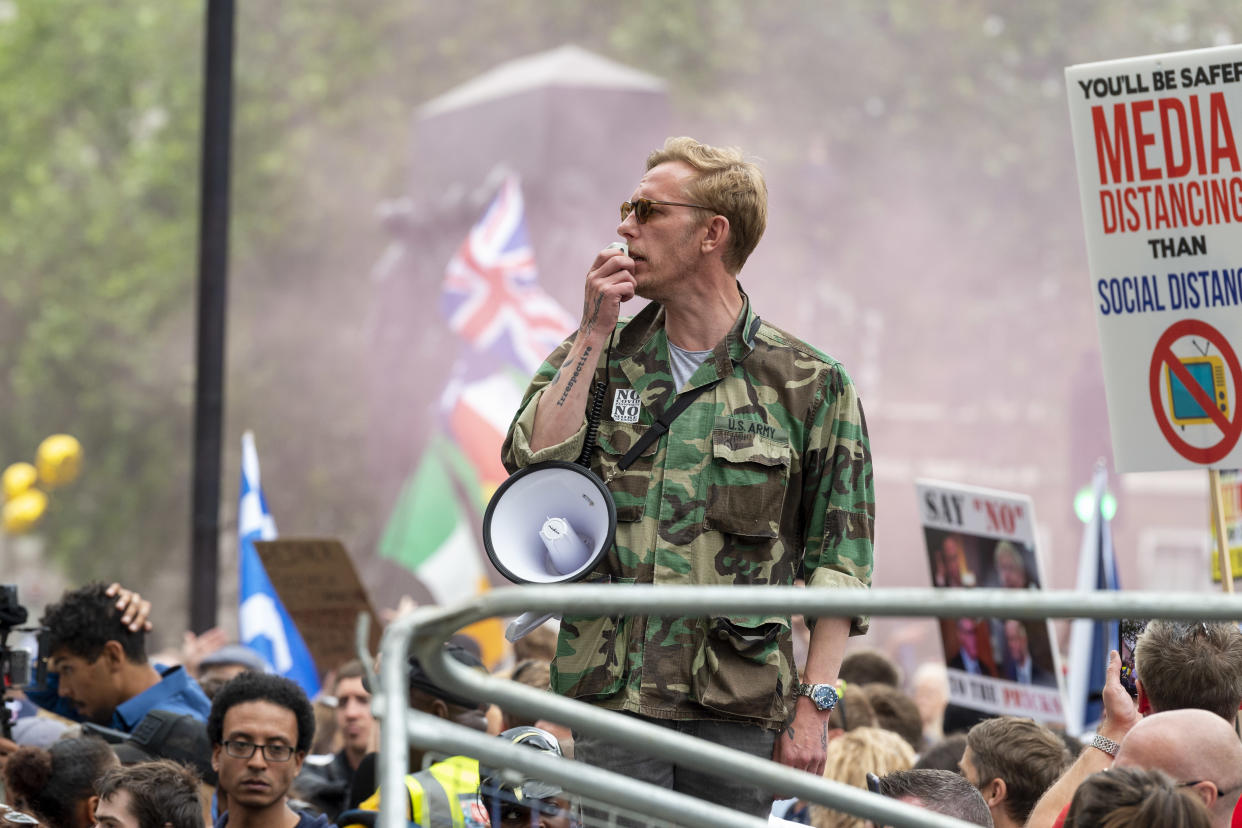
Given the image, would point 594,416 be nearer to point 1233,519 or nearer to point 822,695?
point 822,695

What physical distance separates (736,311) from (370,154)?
2832cm

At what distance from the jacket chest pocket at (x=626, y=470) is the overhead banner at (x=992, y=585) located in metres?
3.26

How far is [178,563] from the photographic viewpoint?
3138cm

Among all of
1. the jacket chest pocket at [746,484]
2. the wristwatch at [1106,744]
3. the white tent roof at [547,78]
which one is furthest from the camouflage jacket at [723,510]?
the white tent roof at [547,78]

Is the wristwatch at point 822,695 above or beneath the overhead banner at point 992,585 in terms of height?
above

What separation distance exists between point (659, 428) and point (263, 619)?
5.23 meters

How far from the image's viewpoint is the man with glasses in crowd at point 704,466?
10.6 ft

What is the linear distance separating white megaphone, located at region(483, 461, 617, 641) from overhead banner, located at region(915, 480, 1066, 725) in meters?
3.36

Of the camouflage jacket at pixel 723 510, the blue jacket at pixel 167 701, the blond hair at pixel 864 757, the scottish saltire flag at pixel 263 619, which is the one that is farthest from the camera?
the scottish saltire flag at pixel 263 619

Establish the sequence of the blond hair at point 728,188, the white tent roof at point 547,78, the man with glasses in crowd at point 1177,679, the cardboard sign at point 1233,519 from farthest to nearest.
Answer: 1. the white tent roof at point 547,78
2. the cardboard sign at point 1233,519
3. the man with glasses in crowd at point 1177,679
4. the blond hair at point 728,188

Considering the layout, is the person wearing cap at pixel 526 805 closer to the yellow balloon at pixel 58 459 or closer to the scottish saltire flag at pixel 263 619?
the scottish saltire flag at pixel 263 619

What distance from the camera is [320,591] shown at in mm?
6926

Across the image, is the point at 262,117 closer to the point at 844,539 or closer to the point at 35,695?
the point at 35,695

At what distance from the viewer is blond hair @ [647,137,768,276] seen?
3.45 metres
